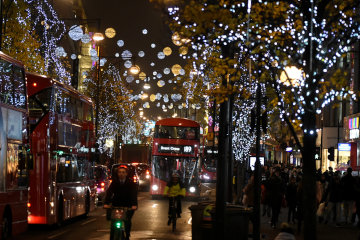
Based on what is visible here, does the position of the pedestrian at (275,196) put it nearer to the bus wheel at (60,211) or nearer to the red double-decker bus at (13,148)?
the bus wheel at (60,211)

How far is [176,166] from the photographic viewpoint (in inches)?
1431

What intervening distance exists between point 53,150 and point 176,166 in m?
17.0

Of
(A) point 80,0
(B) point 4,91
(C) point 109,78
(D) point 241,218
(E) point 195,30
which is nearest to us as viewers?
(E) point 195,30

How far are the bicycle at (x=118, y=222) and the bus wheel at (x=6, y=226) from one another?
4127 mm

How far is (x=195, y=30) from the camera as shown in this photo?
1281 centimetres

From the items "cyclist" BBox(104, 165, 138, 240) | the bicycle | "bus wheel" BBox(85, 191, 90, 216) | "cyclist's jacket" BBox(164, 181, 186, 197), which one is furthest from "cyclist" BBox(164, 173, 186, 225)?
the bicycle

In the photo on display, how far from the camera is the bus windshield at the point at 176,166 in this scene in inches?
1427

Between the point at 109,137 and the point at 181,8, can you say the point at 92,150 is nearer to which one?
the point at 181,8

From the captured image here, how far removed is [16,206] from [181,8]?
6739 millimetres

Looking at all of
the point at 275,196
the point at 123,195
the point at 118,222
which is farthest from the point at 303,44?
the point at 275,196

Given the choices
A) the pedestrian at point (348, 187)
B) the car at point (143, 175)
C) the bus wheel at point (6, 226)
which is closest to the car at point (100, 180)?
A: the pedestrian at point (348, 187)

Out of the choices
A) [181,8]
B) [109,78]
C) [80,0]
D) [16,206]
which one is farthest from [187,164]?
[80,0]

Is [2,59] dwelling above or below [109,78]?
below

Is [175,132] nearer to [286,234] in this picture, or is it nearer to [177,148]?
[177,148]
